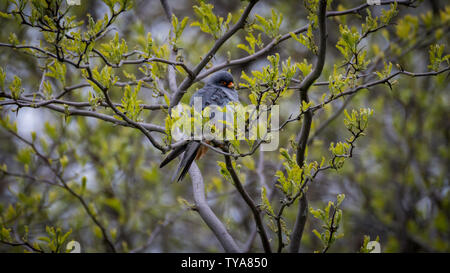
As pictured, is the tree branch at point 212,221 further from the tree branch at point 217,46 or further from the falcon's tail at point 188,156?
the tree branch at point 217,46

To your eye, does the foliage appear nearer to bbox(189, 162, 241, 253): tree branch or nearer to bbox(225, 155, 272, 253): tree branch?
bbox(189, 162, 241, 253): tree branch

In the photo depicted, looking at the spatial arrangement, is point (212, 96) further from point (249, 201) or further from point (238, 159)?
point (238, 159)

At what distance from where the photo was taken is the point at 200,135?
2.36 meters

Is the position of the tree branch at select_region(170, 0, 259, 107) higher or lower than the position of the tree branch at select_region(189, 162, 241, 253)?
higher

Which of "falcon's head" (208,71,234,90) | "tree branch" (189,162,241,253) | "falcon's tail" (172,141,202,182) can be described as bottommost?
"tree branch" (189,162,241,253)

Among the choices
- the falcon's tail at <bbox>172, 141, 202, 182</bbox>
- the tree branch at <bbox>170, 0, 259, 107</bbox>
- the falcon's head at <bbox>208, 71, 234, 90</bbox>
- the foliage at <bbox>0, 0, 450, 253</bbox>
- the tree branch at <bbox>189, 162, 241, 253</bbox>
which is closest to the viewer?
the tree branch at <bbox>170, 0, 259, 107</bbox>

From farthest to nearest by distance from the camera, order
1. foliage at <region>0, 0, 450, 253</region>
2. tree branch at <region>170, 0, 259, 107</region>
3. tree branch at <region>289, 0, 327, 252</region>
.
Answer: foliage at <region>0, 0, 450, 253</region>
tree branch at <region>170, 0, 259, 107</region>
tree branch at <region>289, 0, 327, 252</region>

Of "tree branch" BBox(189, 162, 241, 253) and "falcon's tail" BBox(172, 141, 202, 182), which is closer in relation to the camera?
"tree branch" BBox(189, 162, 241, 253)

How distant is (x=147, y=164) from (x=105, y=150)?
186cm

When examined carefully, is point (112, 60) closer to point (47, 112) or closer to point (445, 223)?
point (47, 112)

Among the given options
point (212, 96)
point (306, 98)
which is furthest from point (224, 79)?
point (306, 98)

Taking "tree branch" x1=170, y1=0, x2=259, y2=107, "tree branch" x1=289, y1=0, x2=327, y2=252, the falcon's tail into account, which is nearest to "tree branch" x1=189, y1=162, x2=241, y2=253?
the falcon's tail

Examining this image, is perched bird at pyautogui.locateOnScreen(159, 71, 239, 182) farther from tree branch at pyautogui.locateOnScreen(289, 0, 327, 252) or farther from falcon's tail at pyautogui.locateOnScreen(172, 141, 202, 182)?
tree branch at pyautogui.locateOnScreen(289, 0, 327, 252)
